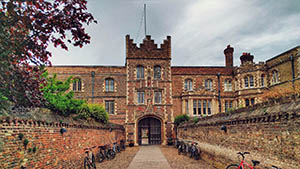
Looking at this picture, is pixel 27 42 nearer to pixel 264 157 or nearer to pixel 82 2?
A: pixel 82 2

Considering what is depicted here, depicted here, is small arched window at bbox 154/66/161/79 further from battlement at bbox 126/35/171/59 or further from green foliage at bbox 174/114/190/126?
green foliage at bbox 174/114/190/126

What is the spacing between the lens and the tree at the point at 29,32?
3.21 meters

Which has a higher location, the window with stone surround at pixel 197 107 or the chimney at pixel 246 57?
the chimney at pixel 246 57

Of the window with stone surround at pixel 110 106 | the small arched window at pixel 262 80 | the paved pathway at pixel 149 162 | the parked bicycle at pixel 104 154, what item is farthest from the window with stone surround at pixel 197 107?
the parked bicycle at pixel 104 154

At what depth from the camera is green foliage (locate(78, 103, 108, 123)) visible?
11.6m

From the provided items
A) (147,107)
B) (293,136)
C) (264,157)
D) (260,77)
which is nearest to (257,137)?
(264,157)

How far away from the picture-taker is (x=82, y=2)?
348cm

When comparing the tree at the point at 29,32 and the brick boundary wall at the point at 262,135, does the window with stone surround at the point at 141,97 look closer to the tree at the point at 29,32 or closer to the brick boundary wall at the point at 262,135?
the brick boundary wall at the point at 262,135

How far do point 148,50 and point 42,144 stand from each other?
21.5m

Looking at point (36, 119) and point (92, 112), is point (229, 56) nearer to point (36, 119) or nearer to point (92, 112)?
point (92, 112)

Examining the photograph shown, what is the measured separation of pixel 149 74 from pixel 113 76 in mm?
4578

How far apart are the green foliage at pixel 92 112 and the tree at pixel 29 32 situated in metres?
7.75

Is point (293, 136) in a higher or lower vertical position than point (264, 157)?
higher

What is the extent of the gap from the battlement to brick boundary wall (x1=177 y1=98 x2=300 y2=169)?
16.7m
